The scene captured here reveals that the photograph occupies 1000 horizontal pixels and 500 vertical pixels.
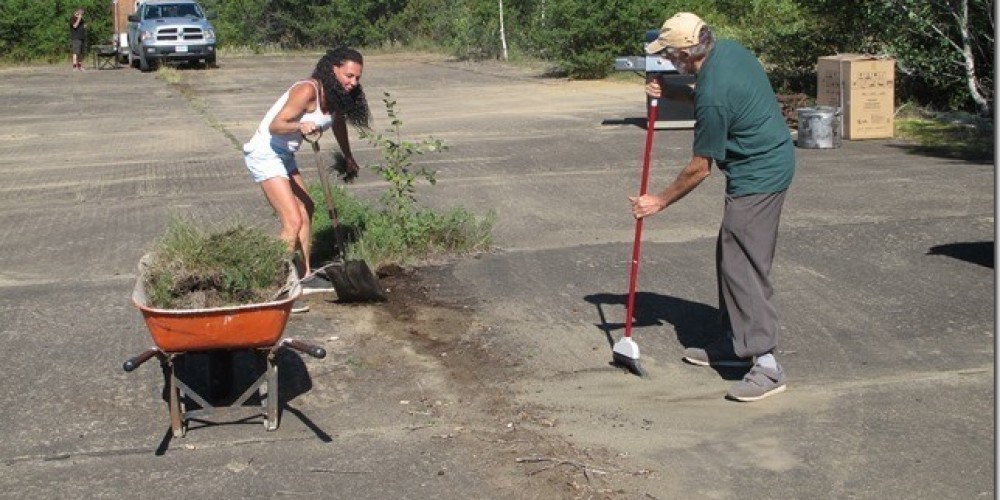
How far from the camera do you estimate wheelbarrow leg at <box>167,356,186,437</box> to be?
6.46m

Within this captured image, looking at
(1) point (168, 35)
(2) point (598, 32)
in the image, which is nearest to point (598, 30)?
(2) point (598, 32)

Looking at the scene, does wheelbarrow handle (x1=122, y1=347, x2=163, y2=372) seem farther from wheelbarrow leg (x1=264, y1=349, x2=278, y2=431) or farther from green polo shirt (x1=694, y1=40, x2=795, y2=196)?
green polo shirt (x1=694, y1=40, x2=795, y2=196)

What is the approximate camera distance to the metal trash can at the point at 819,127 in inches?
661

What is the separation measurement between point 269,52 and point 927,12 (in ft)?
107

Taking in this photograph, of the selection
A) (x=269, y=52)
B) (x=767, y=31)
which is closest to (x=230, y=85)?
(x=767, y=31)

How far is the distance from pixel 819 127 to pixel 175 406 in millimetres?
11854

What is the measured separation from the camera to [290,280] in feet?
23.0

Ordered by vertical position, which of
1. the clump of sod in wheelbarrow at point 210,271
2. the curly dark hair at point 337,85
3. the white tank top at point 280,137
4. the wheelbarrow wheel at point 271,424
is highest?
the curly dark hair at point 337,85

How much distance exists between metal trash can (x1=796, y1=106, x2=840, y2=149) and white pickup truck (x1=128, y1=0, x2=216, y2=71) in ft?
79.2

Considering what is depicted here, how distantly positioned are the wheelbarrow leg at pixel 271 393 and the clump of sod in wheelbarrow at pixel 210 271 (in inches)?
17.1

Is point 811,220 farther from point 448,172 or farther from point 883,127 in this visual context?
point 883,127

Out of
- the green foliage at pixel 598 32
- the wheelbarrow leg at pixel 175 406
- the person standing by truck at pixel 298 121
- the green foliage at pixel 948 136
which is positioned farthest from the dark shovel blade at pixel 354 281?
the green foliage at pixel 598 32

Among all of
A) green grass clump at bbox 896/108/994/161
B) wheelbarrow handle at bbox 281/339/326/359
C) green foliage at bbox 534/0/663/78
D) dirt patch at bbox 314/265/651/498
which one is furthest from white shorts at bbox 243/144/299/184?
green foliage at bbox 534/0/663/78

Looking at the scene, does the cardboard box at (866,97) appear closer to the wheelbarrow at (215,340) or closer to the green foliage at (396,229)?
the green foliage at (396,229)
